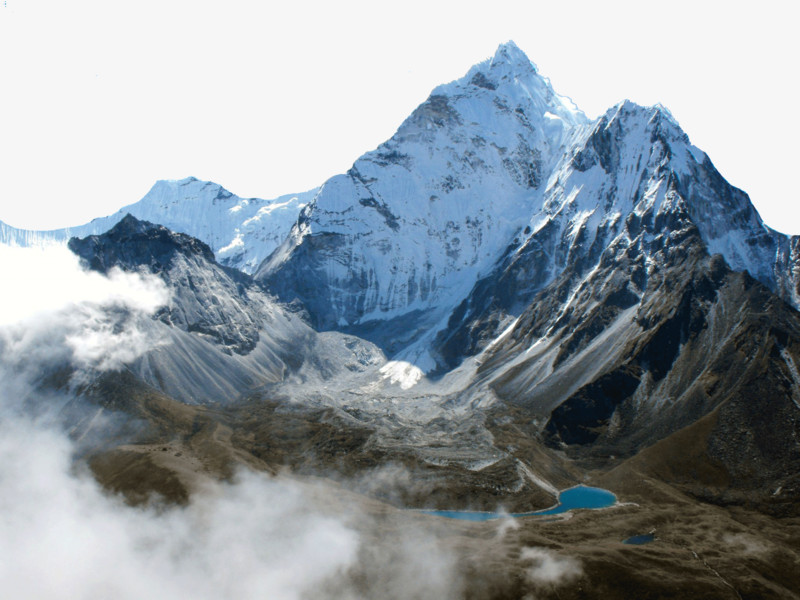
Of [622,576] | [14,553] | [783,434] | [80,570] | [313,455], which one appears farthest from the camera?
[313,455]

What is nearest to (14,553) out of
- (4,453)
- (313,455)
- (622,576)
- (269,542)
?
(269,542)

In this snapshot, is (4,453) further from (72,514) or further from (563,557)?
(563,557)

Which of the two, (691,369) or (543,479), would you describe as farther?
(691,369)

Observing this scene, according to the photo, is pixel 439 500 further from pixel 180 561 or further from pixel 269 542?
pixel 180 561

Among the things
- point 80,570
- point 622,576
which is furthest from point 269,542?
point 622,576

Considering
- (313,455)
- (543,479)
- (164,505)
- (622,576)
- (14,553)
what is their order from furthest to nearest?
(313,455), (543,479), (164,505), (14,553), (622,576)

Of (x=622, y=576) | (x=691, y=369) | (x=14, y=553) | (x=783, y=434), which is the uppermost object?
(x=691, y=369)

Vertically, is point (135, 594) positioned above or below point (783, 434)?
below
